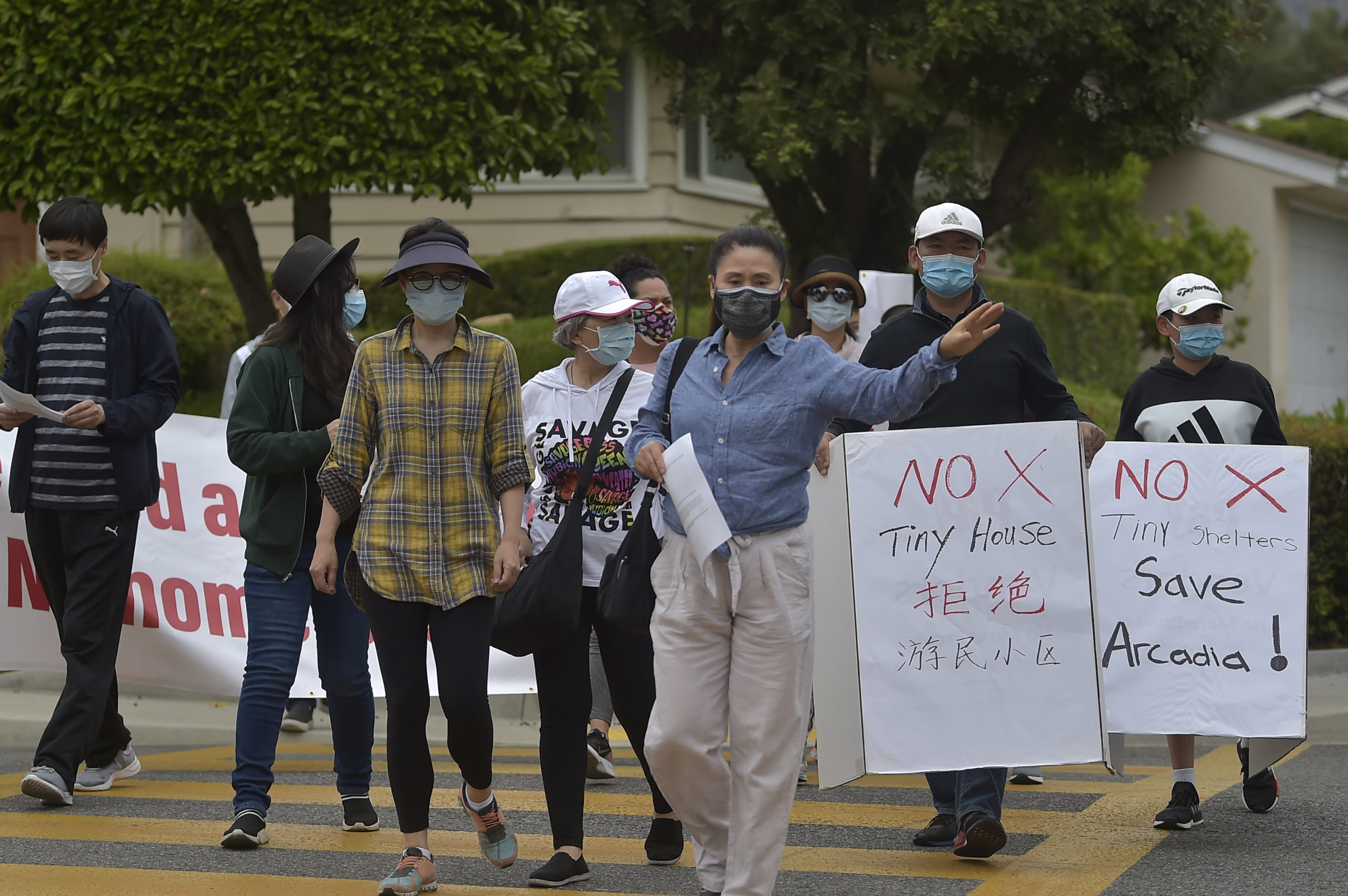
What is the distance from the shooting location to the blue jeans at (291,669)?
5746 millimetres

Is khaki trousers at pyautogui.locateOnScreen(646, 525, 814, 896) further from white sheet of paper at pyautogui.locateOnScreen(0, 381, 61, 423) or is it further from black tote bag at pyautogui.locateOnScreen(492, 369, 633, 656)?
white sheet of paper at pyautogui.locateOnScreen(0, 381, 61, 423)

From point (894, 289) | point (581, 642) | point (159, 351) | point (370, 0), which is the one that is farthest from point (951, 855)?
point (370, 0)

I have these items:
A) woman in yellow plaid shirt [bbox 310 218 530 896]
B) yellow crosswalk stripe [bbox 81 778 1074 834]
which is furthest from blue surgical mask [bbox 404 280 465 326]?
yellow crosswalk stripe [bbox 81 778 1074 834]

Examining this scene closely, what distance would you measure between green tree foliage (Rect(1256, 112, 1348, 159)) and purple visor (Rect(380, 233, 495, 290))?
3023cm

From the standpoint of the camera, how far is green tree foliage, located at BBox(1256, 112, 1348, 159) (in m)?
32.2

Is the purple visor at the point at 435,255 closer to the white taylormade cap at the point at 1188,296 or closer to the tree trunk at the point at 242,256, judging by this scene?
the white taylormade cap at the point at 1188,296

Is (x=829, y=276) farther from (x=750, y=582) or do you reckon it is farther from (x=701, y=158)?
(x=701, y=158)

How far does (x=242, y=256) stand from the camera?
41.0ft

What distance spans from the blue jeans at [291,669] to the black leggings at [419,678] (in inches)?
32.4

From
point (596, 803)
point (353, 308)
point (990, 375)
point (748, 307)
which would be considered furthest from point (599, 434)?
point (596, 803)

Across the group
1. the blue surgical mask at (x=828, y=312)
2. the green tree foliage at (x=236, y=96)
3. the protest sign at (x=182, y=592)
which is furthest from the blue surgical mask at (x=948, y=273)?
the green tree foliage at (x=236, y=96)

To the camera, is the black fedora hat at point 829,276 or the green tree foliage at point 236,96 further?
the green tree foliage at point 236,96

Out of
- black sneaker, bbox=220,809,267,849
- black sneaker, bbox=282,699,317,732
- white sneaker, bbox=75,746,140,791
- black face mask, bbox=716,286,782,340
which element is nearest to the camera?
black face mask, bbox=716,286,782,340

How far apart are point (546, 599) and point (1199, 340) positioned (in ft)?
9.66
